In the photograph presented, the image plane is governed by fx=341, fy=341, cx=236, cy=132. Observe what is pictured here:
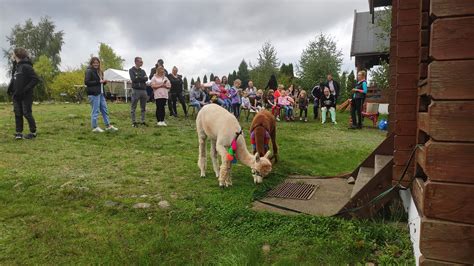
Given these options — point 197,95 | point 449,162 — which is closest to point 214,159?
point 449,162

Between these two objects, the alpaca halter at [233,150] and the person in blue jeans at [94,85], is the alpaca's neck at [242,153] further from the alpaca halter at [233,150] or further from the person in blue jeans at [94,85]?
the person in blue jeans at [94,85]

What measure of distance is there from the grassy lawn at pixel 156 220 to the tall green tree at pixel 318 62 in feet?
102

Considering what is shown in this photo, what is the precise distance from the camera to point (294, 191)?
18.2 feet

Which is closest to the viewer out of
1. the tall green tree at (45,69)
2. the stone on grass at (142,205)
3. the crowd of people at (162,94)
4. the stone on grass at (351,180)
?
the stone on grass at (142,205)

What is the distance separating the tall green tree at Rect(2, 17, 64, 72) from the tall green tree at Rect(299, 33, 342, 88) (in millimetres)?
45658

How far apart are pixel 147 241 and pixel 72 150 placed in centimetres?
554

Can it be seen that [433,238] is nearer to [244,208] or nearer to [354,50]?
[244,208]

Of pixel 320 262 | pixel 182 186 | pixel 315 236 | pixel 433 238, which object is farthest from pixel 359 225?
pixel 182 186

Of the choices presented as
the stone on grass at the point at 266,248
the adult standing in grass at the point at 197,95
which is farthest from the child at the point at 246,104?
the stone on grass at the point at 266,248

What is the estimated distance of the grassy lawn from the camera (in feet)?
11.2

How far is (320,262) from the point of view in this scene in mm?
3238

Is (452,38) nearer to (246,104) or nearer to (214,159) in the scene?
(214,159)

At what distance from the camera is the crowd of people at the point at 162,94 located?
31.1 ft

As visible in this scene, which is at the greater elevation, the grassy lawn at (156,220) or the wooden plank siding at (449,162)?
the wooden plank siding at (449,162)
